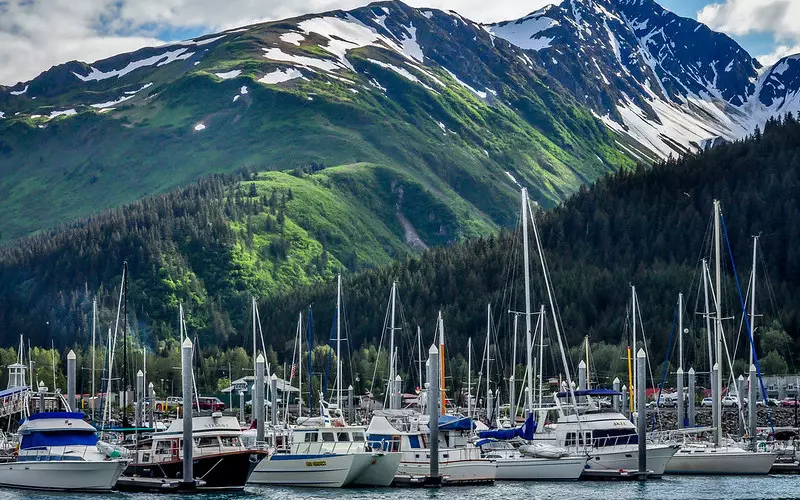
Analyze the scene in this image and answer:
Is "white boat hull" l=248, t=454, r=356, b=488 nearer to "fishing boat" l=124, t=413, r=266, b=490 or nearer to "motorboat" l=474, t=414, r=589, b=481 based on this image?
"fishing boat" l=124, t=413, r=266, b=490

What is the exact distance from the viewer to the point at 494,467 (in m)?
90.1

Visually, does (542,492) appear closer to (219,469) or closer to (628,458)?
(628,458)

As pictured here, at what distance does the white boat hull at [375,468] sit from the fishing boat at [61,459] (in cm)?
1412

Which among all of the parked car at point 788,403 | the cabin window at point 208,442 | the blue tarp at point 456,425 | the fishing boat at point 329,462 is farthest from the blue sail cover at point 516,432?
the parked car at point 788,403

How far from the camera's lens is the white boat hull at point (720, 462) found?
9975 cm

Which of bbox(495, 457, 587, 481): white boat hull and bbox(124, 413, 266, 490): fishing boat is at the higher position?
bbox(124, 413, 266, 490): fishing boat

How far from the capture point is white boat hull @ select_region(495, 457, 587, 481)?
3629 inches

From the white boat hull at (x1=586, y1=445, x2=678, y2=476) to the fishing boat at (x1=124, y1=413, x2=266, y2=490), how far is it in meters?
23.7

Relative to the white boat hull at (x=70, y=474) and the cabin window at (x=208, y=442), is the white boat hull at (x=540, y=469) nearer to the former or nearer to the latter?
the cabin window at (x=208, y=442)

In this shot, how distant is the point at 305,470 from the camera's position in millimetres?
86750

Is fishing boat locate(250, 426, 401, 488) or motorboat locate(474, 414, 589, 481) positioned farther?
motorboat locate(474, 414, 589, 481)

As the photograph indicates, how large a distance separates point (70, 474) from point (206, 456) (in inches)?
311

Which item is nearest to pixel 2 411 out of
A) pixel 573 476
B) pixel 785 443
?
pixel 573 476

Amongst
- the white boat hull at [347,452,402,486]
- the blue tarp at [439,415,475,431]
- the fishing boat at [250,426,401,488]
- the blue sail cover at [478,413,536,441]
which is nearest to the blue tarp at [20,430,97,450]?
the fishing boat at [250,426,401,488]
